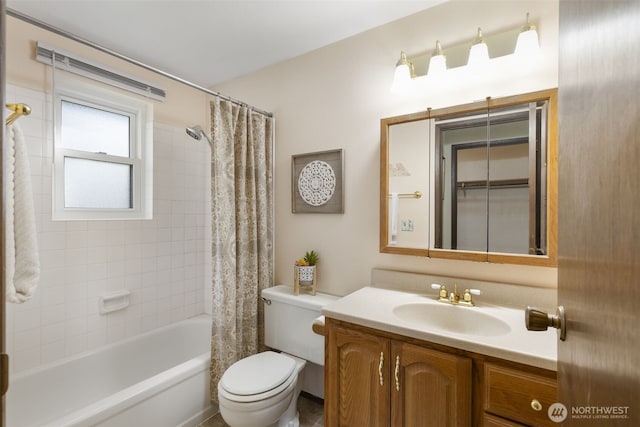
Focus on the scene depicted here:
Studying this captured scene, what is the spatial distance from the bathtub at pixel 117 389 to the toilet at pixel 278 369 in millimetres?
288

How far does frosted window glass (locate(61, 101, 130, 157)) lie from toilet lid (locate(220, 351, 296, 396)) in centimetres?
179

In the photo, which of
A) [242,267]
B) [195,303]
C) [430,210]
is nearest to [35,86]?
[242,267]

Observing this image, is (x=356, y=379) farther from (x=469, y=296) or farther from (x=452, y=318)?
(x=469, y=296)

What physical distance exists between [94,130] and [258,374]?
2.01m

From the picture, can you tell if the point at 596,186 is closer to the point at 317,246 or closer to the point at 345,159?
the point at 345,159

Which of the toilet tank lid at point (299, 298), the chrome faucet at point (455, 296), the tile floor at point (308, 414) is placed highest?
the chrome faucet at point (455, 296)

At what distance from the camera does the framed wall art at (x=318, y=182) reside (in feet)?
6.33

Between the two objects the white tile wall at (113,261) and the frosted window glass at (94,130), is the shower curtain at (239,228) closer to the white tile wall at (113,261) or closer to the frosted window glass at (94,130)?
the white tile wall at (113,261)

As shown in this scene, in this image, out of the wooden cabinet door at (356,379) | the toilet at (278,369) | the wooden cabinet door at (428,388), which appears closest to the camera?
the wooden cabinet door at (428,388)

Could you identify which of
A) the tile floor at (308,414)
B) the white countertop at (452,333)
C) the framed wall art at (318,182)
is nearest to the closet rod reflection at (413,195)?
the framed wall art at (318,182)

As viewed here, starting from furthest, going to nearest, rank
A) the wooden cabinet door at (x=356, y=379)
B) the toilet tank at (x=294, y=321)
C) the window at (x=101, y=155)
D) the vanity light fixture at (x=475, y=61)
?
1. the window at (x=101, y=155)
2. the toilet tank at (x=294, y=321)
3. the vanity light fixture at (x=475, y=61)
4. the wooden cabinet door at (x=356, y=379)

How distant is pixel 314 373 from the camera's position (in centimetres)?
203

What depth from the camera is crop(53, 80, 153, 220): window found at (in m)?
1.90

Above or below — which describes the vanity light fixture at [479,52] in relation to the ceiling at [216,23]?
below
